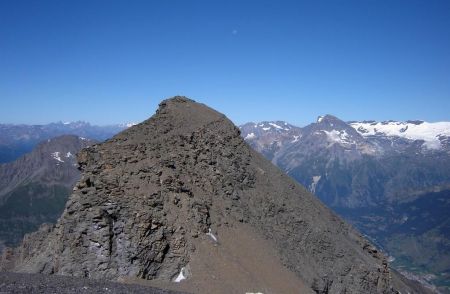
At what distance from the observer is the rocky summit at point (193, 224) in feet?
150

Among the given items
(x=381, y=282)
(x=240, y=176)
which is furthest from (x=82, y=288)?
(x=381, y=282)

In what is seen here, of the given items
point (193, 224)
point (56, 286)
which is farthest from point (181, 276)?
point (56, 286)

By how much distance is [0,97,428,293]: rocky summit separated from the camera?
45.6 metres

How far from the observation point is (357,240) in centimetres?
7719

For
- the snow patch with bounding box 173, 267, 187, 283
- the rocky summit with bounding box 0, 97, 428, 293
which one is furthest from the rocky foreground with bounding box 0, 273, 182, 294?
Result: the snow patch with bounding box 173, 267, 187, 283

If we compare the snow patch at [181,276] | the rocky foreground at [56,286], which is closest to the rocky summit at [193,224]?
the snow patch at [181,276]

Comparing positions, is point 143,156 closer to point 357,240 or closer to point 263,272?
point 263,272

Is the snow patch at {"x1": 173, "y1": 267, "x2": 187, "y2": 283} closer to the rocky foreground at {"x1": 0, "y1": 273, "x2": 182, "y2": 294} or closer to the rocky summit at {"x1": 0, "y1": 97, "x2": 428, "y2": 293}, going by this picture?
the rocky summit at {"x1": 0, "y1": 97, "x2": 428, "y2": 293}

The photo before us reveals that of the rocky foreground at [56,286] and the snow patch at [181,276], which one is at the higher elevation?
the rocky foreground at [56,286]

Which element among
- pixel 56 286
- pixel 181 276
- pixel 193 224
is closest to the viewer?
pixel 56 286

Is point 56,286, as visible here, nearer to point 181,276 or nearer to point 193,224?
point 181,276

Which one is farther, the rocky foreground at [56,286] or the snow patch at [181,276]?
the snow patch at [181,276]

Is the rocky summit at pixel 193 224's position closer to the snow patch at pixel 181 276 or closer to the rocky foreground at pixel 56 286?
the snow patch at pixel 181 276

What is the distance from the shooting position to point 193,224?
164 ft
